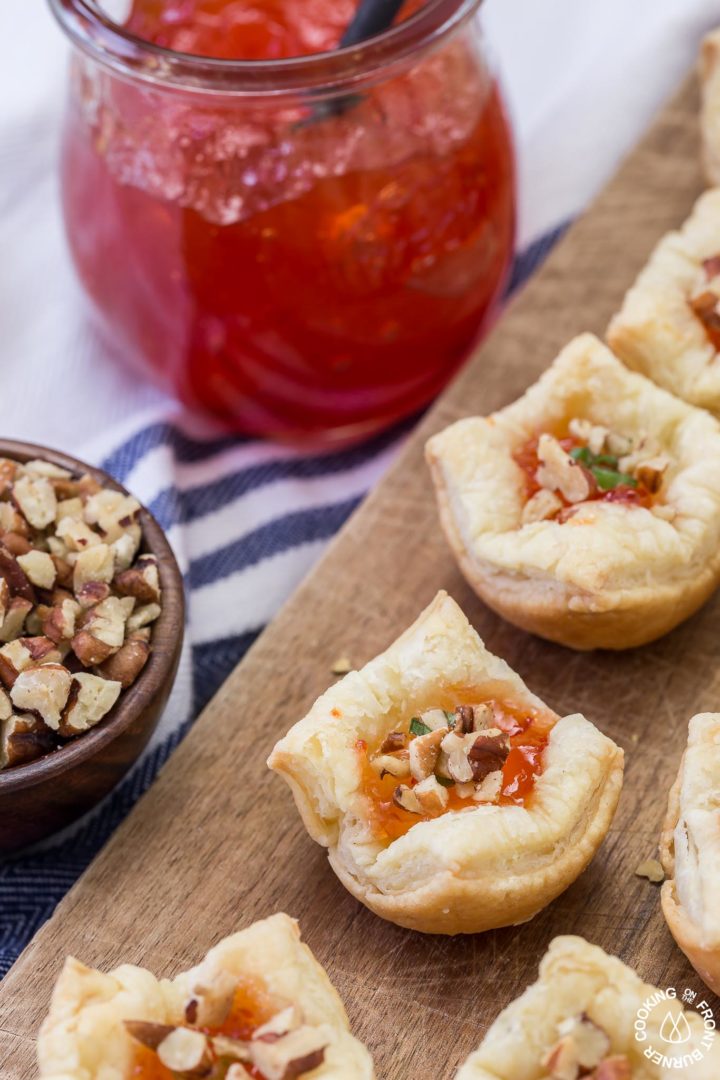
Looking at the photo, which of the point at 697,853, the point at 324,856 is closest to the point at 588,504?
the point at 697,853

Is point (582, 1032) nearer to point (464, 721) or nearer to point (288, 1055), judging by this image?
point (288, 1055)

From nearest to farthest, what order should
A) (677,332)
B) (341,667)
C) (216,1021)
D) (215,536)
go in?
(216,1021)
(341,667)
(677,332)
(215,536)

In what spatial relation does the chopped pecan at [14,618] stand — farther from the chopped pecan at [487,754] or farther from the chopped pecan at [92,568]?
the chopped pecan at [487,754]

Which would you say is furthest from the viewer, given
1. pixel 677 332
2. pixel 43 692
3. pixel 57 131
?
pixel 57 131

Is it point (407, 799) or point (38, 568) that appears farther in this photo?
point (38, 568)

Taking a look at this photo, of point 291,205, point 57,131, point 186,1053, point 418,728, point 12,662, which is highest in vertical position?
point 291,205

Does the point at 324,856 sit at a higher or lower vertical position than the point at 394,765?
lower

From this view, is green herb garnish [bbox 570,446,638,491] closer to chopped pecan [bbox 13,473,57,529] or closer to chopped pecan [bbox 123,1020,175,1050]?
chopped pecan [bbox 13,473,57,529]

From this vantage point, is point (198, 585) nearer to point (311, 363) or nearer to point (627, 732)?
point (311, 363)

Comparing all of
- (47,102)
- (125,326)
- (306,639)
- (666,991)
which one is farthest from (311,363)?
(666,991)
